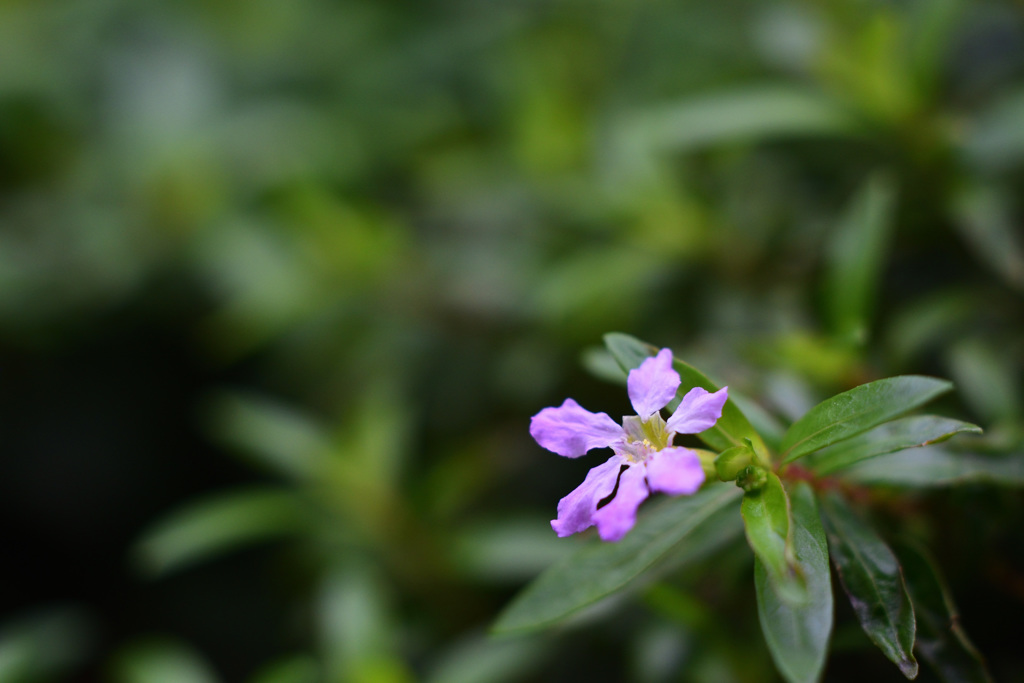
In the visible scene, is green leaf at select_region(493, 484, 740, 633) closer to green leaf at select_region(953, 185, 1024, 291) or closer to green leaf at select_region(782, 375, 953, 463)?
green leaf at select_region(782, 375, 953, 463)

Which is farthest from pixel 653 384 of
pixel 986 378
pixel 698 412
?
pixel 986 378

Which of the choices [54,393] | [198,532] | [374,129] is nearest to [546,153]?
[374,129]

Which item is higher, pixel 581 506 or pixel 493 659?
pixel 581 506

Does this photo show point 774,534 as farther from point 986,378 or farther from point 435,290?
point 435,290

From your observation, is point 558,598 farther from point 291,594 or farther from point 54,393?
point 54,393

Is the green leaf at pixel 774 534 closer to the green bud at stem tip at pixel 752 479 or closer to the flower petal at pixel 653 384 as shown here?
the green bud at stem tip at pixel 752 479
